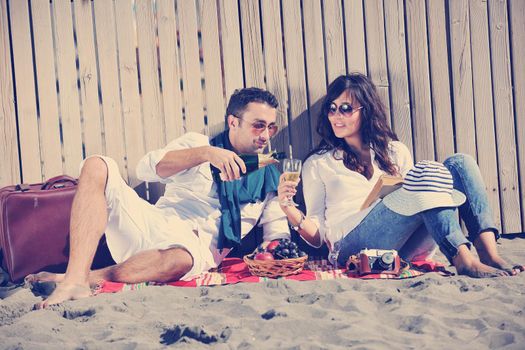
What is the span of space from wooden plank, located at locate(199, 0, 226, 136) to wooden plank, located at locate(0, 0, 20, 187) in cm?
149

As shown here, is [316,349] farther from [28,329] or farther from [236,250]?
[236,250]

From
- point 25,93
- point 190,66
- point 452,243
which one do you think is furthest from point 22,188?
point 452,243

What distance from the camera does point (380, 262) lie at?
11.9 ft

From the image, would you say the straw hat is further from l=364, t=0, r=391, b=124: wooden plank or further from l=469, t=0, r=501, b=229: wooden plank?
l=469, t=0, r=501, b=229: wooden plank

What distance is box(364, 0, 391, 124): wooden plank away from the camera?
186 inches

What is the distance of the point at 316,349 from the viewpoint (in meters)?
2.38

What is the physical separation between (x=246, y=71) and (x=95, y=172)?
5.29 feet

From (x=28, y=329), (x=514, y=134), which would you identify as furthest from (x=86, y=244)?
(x=514, y=134)

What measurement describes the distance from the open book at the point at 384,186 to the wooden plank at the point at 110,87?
77.3 inches

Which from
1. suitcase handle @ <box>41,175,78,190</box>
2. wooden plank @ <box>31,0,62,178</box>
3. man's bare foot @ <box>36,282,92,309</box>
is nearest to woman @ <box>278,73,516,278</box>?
man's bare foot @ <box>36,282,92,309</box>

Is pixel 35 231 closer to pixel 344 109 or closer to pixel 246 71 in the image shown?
pixel 246 71

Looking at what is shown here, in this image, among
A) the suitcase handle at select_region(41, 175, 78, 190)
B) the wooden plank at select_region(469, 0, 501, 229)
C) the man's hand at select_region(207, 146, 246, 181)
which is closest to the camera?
the man's hand at select_region(207, 146, 246, 181)

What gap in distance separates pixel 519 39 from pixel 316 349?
11.8 feet

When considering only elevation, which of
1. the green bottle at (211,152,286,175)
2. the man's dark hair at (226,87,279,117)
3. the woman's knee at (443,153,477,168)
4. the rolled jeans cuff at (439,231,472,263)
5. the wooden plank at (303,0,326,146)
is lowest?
the rolled jeans cuff at (439,231,472,263)
